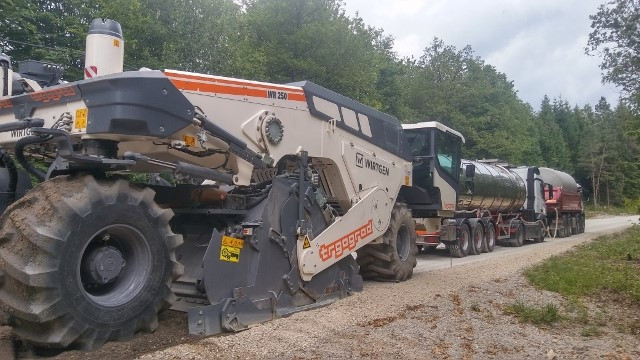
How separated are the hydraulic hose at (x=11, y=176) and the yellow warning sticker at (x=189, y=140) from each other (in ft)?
5.80

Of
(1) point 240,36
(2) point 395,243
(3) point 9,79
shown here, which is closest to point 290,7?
(1) point 240,36

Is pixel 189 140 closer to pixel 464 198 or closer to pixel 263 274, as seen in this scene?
pixel 263 274

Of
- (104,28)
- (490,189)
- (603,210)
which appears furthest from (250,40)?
(603,210)

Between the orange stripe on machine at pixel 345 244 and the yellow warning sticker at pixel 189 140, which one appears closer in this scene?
the yellow warning sticker at pixel 189 140

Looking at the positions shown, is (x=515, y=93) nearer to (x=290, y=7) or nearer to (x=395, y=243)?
(x=290, y=7)

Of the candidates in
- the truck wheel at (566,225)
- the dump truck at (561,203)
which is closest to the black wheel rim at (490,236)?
the dump truck at (561,203)

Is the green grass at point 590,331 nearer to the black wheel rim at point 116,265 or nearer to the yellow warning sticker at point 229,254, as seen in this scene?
the yellow warning sticker at point 229,254

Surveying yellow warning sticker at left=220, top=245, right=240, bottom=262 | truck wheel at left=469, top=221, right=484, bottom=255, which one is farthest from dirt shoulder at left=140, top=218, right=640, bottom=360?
truck wheel at left=469, top=221, right=484, bottom=255

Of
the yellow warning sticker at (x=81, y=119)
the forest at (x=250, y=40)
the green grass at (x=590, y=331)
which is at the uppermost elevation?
the forest at (x=250, y=40)

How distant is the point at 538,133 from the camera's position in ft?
241

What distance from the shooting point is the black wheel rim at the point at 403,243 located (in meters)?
10.1

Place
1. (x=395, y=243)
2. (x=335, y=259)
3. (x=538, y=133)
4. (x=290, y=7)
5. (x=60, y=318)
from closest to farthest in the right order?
(x=60, y=318) < (x=335, y=259) < (x=395, y=243) < (x=290, y=7) < (x=538, y=133)

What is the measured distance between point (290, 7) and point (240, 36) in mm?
4320

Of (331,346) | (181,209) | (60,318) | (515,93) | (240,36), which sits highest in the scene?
(515,93)
